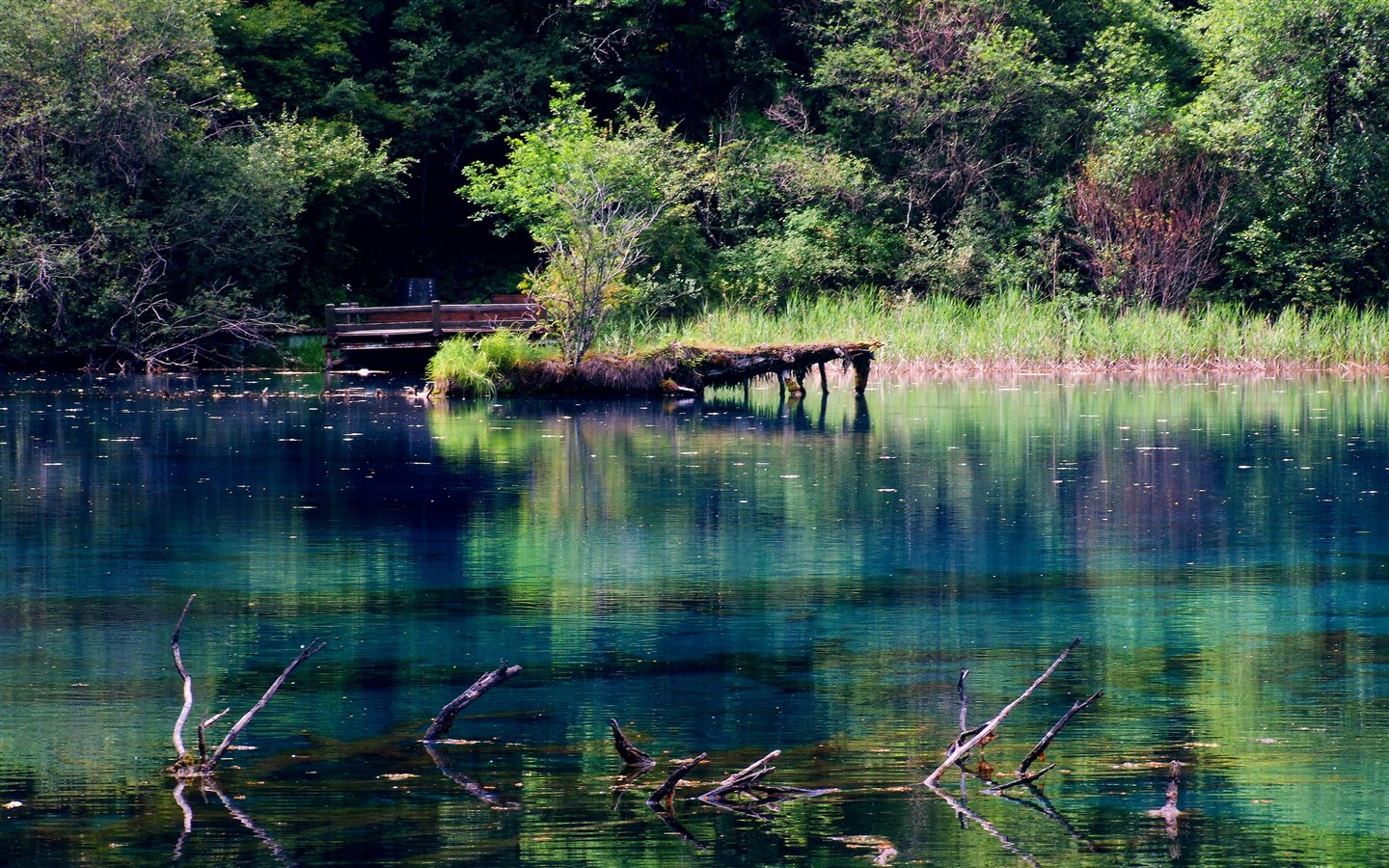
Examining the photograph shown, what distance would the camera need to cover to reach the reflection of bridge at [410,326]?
3343 cm

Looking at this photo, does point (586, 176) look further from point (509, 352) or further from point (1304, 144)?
point (1304, 144)

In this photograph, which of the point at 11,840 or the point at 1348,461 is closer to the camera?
the point at 11,840

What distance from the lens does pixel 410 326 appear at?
34.4 m

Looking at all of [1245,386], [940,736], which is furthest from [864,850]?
[1245,386]

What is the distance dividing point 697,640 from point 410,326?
26025 mm

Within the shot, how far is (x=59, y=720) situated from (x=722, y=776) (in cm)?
282

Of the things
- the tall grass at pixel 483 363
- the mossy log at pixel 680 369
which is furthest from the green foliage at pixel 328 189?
the mossy log at pixel 680 369

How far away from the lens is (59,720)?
739 centimetres

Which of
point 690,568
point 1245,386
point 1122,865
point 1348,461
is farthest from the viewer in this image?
point 1245,386

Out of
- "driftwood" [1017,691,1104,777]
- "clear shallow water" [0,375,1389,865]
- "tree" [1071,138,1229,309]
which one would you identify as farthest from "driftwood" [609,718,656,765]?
"tree" [1071,138,1229,309]

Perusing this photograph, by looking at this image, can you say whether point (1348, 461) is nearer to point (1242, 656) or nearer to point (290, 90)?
point (1242, 656)

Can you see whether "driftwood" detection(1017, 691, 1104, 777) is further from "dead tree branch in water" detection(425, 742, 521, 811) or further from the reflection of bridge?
the reflection of bridge

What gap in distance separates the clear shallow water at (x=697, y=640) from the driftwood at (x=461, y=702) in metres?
0.11

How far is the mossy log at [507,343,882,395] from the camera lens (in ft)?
88.6
